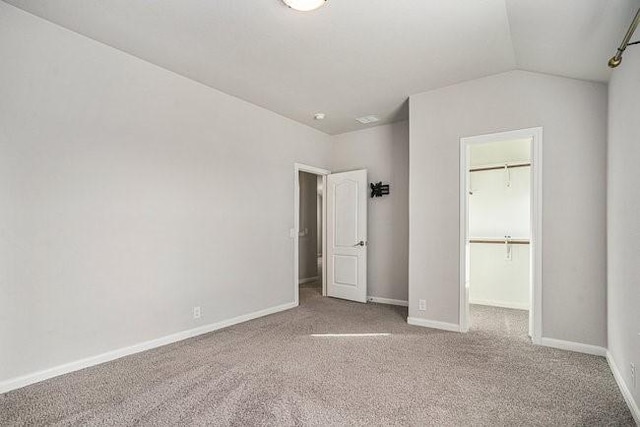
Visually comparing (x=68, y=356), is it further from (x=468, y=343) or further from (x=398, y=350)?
(x=468, y=343)

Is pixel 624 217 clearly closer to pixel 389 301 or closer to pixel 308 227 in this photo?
pixel 389 301

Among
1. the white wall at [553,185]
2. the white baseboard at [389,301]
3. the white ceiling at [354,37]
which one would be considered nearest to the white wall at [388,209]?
the white baseboard at [389,301]

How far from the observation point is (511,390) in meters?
2.46

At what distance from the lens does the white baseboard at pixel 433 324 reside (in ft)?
12.6

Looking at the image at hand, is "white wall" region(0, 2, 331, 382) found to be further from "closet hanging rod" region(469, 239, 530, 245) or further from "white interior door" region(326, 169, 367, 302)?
"closet hanging rod" region(469, 239, 530, 245)

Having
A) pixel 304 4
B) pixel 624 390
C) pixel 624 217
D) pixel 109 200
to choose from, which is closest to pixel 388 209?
pixel 624 217

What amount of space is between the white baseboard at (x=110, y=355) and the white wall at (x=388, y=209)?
6.89ft

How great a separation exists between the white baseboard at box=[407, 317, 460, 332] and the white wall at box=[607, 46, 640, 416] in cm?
136

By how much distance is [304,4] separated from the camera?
2.29m

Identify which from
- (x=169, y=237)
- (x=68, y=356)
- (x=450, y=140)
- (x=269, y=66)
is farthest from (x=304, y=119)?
(x=68, y=356)

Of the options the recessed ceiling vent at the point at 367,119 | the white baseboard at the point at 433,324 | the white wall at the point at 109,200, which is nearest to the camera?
the white wall at the point at 109,200

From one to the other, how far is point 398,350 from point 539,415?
1.27 meters

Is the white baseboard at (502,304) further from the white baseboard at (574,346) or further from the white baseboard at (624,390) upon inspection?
the white baseboard at (624,390)

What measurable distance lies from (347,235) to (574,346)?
3.13m
